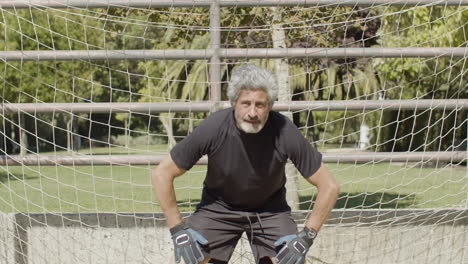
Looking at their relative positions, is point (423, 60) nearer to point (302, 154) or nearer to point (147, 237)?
point (147, 237)

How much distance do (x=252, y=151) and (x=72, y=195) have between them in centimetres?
1022

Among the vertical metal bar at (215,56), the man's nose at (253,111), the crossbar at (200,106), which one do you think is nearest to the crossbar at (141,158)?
the crossbar at (200,106)

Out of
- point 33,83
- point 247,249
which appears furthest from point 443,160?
point 33,83

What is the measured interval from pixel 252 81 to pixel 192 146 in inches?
19.9

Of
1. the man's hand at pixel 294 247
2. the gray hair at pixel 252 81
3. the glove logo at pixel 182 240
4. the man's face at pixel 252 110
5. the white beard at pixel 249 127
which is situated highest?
the gray hair at pixel 252 81

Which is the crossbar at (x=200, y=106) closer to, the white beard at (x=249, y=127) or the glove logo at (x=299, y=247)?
the white beard at (x=249, y=127)

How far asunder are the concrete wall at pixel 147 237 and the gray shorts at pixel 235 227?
41.5 inches

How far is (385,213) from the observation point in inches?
217

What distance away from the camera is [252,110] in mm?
4062

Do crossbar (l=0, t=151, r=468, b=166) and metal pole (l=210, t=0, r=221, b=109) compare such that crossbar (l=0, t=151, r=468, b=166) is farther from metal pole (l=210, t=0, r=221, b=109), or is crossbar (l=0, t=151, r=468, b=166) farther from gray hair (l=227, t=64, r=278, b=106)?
gray hair (l=227, t=64, r=278, b=106)

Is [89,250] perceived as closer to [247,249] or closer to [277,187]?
[247,249]

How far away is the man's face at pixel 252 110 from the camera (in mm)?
4070

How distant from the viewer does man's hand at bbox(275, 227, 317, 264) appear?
4.11 metres

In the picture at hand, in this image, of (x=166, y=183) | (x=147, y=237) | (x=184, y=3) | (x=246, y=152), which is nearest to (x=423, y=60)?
(x=184, y=3)
